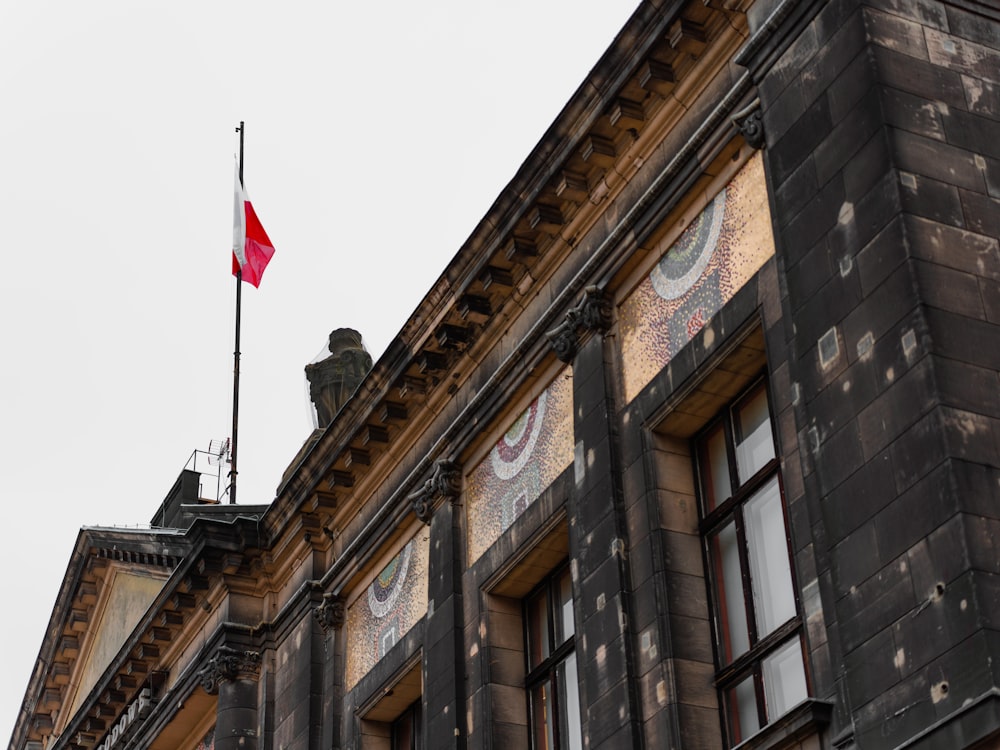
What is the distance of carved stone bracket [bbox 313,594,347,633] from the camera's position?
25578 mm

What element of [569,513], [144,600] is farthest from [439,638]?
[144,600]

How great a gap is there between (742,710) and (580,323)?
5297 mm

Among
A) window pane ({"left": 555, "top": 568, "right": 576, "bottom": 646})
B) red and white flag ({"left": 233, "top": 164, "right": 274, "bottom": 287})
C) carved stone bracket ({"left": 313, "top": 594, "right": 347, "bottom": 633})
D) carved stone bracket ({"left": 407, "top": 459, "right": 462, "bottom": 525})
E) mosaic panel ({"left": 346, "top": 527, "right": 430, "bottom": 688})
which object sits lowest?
window pane ({"left": 555, "top": 568, "right": 576, "bottom": 646})

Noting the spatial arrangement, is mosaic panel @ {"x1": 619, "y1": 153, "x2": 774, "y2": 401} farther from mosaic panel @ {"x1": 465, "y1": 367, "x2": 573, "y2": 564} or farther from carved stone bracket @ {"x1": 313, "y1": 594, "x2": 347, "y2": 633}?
carved stone bracket @ {"x1": 313, "y1": 594, "x2": 347, "y2": 633}

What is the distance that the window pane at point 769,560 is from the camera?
16.3 meters

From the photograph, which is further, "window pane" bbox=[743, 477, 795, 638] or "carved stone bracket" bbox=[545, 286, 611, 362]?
"carved stone bracket" bbox=[545, 286, 611, 362]

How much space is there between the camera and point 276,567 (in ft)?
91.0

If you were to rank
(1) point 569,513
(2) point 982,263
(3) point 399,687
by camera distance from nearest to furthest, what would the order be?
(2) point 982,263
(1) point 569,513
(3) point 399,687

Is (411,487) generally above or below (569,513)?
above

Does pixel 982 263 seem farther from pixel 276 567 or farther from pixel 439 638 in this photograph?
pixel 276 567

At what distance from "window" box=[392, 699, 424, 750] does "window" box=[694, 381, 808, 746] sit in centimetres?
713

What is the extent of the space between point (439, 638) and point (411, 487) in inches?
108

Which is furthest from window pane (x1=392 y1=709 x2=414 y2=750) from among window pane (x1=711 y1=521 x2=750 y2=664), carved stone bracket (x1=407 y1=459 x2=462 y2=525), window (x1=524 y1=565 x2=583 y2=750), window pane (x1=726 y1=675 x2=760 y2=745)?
window pane (x1=726 y1=675 x2=760 y2=745)

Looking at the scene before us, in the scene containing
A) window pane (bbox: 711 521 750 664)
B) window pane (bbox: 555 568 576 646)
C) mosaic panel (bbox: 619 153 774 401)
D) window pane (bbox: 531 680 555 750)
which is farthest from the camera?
window pane (bbox: 555 568 576 646)
